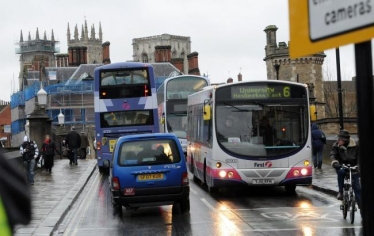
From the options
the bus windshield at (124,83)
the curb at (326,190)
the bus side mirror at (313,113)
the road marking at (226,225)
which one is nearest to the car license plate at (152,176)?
the road marking at (226,225)

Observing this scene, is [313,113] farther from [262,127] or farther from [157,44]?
[157,44]

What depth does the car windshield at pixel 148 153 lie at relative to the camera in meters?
14.8

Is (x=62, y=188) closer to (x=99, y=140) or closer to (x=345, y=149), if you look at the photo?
(x=99, y=140)

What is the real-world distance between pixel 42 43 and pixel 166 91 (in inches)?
4430

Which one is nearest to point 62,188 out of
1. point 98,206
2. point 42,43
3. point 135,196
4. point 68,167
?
point 98,206

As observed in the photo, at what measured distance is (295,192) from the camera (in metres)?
19.1

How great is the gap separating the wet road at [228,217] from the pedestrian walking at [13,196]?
941 cm

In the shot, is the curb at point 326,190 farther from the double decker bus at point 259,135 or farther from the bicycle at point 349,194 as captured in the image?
the bicycle at point 349,194

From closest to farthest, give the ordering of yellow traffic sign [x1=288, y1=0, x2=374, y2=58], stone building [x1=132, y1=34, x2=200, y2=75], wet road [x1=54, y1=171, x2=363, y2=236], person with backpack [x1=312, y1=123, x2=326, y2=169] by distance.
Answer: yellow traffic sign [x1=288, y1=0, x2=374, y2=58]
wet road [x1=54, y1=171, x2=363, y2=236]
person with backpack [x1=312, y1=123, x2=326, y2=169]
stone building [x1=132, y1=34, x2=200, y2=75]

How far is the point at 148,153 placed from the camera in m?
14.9

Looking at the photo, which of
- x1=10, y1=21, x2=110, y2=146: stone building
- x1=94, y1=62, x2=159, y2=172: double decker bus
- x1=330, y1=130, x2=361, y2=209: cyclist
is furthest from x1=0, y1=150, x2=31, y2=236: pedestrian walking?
x1=10, y1=21, x2=110, y2=146: stone building

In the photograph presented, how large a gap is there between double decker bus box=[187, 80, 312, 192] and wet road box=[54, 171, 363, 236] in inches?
23.4

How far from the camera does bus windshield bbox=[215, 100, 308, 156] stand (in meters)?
17.9

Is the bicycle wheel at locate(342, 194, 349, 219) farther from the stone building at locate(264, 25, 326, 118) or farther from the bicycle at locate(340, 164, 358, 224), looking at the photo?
the stone building at locate(264, 25, 326, 118)
